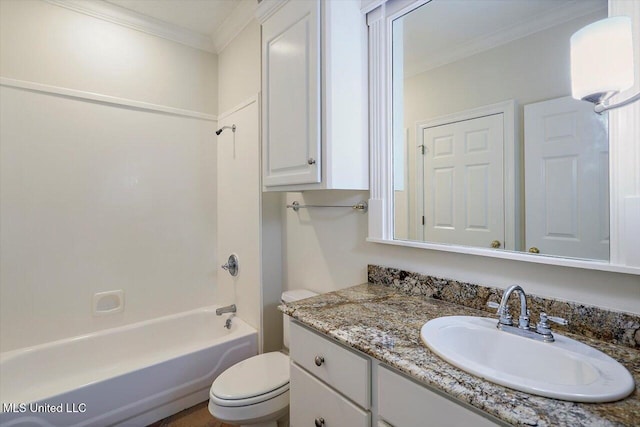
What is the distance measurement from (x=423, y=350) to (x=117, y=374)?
5.35 ft

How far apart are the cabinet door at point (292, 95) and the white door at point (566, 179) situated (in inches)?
31.2

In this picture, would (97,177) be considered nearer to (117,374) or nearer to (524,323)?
(117,374)

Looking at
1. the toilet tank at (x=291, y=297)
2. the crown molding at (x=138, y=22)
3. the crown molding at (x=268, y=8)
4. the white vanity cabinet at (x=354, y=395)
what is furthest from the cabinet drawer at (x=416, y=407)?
the crown molding at (x=138, y=22)

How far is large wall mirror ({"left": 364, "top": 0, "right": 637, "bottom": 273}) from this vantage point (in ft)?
2.98

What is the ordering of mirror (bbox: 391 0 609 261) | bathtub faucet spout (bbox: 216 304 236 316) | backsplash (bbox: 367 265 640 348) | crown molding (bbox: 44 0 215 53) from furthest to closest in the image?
bathtub faucet spout (bbox: 216 304 236 316), crown molding (bbox: 44 0 215 53), mirror (bbox: 391 0 609 261), backsplash (bbox: 367 265 640 348)

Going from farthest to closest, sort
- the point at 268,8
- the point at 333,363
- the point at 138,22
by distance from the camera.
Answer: the point at 138,22
the point at 268,8
the point at 333,363

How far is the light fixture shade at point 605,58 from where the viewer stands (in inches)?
28.0

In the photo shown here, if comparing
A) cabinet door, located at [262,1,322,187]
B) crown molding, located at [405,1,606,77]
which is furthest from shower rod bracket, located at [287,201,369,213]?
crown molding, located at [405,1,606,77]

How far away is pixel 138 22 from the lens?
2.18 meters

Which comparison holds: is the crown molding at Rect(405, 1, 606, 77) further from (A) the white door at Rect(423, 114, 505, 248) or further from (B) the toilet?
(B) the toilet

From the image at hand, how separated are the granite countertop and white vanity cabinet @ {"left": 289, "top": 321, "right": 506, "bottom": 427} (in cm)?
5

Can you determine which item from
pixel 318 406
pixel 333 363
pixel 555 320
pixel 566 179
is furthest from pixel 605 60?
pixel 318 406

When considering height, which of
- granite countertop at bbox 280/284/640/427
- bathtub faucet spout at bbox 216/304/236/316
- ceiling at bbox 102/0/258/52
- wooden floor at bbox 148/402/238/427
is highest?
ceiling at bbox 102/0/258/52

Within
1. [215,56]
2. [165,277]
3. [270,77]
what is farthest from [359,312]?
[215,56]
